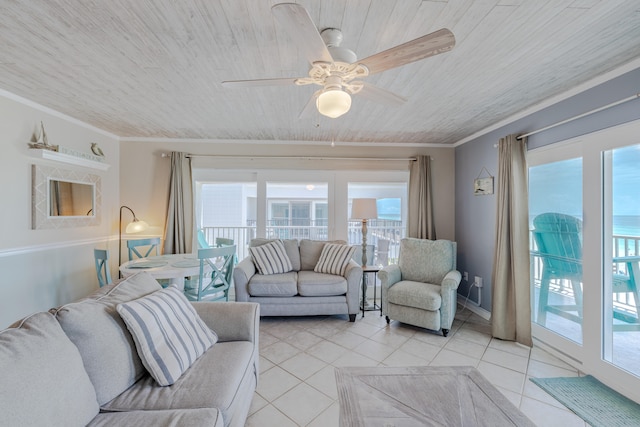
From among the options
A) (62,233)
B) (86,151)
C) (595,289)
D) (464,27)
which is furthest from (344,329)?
(86,151)

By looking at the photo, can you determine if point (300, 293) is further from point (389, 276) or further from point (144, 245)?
point (144, 245)

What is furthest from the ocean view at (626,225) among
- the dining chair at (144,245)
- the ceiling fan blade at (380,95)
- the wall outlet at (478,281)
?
the dining chair at (144,245)

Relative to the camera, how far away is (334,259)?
3.64 metres

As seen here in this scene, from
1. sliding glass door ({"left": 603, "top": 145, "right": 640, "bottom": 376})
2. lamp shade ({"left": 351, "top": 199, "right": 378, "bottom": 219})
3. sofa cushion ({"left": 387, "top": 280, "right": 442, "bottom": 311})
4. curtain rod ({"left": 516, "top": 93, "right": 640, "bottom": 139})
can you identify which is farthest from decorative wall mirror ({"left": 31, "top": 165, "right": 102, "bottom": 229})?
sliding glass door ({"left": 603, "top": 145, "right": 640, "bottom": 376})

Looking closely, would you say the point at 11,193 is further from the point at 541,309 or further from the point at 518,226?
the point at 541,309

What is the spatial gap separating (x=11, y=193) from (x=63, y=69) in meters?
1.49

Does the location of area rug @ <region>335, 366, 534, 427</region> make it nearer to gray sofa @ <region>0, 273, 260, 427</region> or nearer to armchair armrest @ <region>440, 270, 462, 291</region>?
gray sofa @ <region>0, 273, 260, 427</region>

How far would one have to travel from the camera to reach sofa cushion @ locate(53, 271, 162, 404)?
4.00 feet

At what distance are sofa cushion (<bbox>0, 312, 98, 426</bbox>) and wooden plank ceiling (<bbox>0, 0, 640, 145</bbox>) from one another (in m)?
1.63

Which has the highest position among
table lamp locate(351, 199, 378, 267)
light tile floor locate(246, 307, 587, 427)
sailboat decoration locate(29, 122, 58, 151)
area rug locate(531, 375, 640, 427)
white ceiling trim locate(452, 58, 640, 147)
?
white ceiling trim locate(452, 58, 640, 147)

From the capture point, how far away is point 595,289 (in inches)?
89.0

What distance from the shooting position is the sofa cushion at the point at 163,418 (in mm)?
1107

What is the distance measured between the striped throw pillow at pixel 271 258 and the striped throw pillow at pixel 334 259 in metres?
0.43

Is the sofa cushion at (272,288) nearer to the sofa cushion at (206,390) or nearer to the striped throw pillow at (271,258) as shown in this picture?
the striped throw pillow at (271,258)
